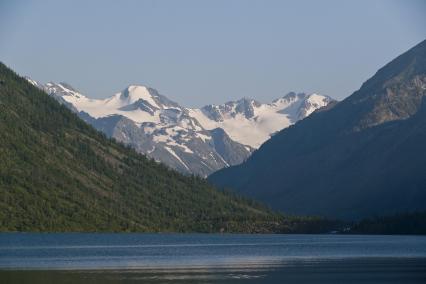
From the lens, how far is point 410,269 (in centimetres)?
15950

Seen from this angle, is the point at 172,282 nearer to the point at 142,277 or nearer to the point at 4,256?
the point at 142,277

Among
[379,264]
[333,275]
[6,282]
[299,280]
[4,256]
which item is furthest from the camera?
[4,256]

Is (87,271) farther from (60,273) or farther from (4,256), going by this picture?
(4,256)

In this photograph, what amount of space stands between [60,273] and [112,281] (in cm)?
1528

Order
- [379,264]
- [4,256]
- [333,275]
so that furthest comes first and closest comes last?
[4,256] < [379,264] < [333,275]

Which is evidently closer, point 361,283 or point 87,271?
point 361,283

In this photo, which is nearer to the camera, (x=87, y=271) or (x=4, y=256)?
(x=87, y=271)

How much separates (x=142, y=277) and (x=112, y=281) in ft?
25.5

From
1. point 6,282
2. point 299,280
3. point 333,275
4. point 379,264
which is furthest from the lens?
point 379,264

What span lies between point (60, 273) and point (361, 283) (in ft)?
127

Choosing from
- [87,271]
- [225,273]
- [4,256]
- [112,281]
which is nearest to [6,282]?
[112,281]

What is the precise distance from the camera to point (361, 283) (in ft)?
449

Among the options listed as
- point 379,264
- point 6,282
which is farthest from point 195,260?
point 6,282

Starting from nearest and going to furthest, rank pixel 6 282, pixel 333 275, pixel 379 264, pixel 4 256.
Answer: pixel 6 282 < pixel 333 275 < pixel 379 264 < pixel 4 256
